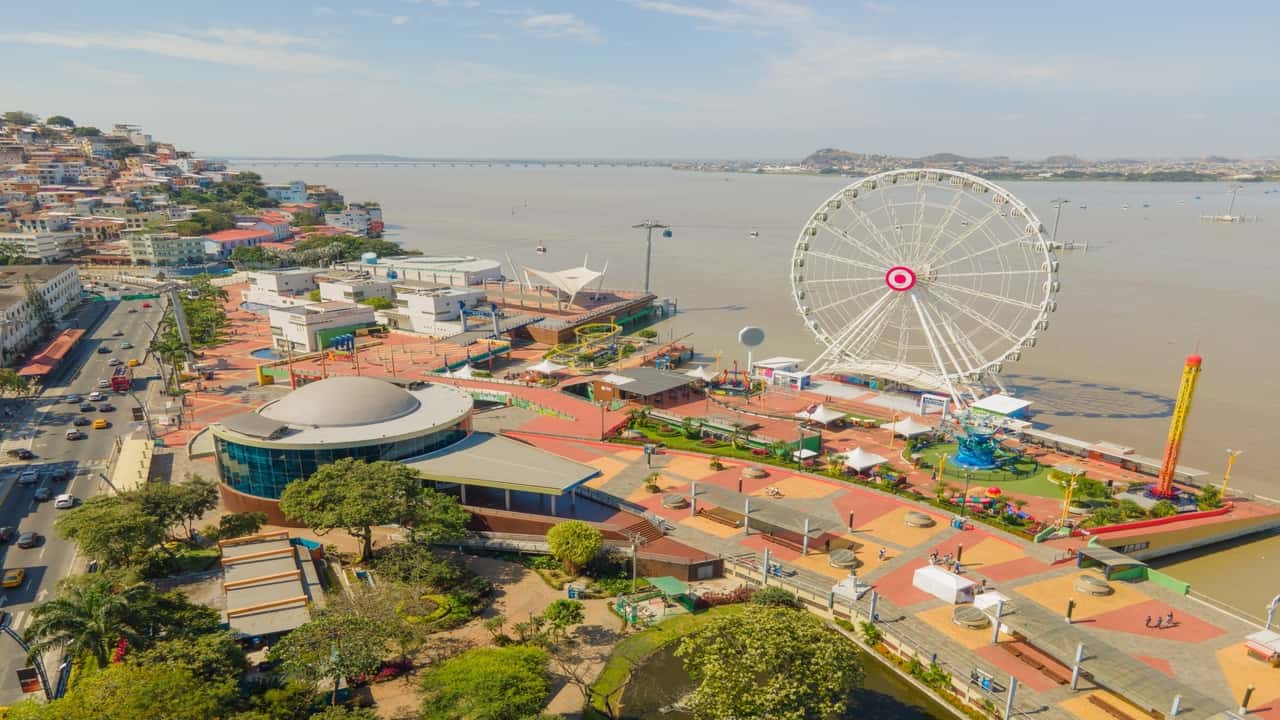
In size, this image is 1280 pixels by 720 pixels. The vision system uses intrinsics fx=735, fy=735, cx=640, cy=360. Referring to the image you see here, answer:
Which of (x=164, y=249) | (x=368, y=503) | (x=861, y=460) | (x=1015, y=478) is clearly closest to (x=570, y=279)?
(x=861, y=460)

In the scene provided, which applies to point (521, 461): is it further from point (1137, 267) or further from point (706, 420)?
point (1137, 267)

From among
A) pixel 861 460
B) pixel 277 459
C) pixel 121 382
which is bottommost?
pixel 121 382

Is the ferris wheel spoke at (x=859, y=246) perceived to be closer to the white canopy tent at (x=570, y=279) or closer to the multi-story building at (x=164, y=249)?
the white canopy tent at (x=570, y=279)

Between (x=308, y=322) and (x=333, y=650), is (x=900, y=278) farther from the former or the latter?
(x=308, y=322)

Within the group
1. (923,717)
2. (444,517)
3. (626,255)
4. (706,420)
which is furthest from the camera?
(626,255)

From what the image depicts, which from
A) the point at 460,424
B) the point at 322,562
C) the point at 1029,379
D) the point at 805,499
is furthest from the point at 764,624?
the point at 1029,379
